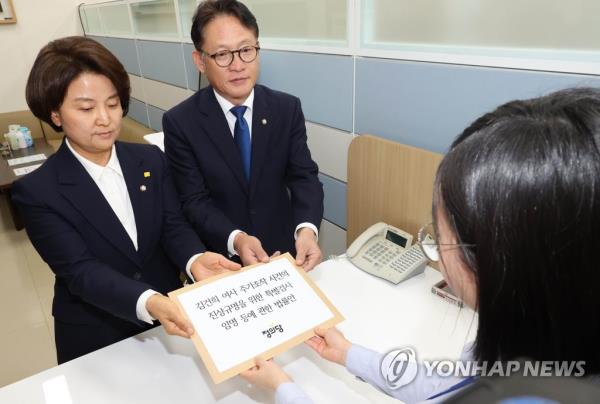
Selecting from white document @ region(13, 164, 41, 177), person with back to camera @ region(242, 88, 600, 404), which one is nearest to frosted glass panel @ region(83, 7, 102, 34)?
white document @ region(13, 164, 41, 177)

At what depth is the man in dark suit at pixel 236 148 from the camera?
1.48 metres

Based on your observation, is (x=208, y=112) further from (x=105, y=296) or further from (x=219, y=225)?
(x=105, y=296)

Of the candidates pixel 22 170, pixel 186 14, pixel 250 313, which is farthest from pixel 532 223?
pixel 22 170

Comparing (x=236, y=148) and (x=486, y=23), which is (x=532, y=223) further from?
(x=236, y=148)

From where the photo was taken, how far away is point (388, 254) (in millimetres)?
1435

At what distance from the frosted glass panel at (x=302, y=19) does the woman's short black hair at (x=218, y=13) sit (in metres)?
0.42

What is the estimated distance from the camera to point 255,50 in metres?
1.52

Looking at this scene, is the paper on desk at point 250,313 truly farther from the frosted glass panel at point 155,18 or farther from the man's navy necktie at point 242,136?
the frosted glass panel at point 155,18

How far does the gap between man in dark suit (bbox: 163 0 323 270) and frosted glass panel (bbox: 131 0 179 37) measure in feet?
6.17

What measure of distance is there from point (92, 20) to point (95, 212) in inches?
197

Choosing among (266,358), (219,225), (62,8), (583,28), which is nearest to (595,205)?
(266,358)

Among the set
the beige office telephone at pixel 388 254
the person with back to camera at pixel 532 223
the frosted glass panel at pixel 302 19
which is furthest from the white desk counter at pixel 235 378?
the frosted glass panel at pixel 302 19

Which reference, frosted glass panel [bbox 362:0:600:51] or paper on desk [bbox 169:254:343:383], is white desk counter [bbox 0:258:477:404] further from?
frosted glass panel [bbox 362:0:600:51]

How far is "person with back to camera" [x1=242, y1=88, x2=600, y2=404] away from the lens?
1.45 ft
